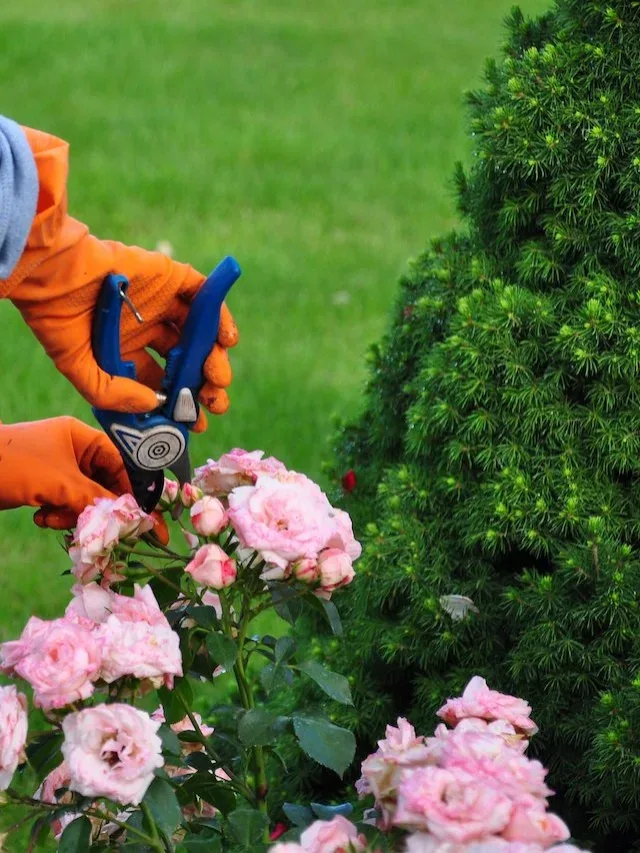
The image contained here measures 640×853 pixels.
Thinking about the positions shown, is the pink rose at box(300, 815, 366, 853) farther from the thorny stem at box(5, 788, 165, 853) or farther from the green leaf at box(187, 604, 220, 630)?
the green leaf at box(187, 604, 220, 630)

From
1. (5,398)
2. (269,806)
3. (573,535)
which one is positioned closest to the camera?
(573,535)

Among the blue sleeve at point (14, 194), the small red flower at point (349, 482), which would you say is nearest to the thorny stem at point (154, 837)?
the blue sleeve at point (14, 194)

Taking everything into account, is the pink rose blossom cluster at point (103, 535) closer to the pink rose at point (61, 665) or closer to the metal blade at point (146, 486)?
the pink rose at point (61, 665)

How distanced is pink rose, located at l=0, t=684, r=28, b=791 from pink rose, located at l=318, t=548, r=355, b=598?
1.27 feet

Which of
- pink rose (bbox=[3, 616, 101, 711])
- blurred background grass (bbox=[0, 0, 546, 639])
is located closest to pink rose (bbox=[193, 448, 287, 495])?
pink rose (bbox=[3, 616, 101, 711])

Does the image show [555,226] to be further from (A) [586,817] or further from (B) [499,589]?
(A) [586,817]

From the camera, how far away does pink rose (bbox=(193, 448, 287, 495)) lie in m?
1.72

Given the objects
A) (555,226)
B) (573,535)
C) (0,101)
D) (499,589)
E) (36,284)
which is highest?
(555,226)

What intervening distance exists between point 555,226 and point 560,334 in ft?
0.64

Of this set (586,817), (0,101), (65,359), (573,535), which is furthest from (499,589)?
(0,101)

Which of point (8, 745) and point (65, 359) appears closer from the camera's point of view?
point (8, 745)

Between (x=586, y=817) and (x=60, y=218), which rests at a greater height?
(x=60, y=218)

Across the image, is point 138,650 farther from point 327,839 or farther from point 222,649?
point 327,839

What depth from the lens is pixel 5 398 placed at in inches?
182
